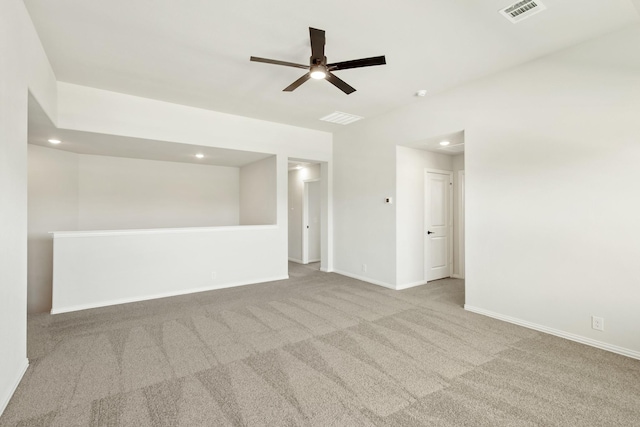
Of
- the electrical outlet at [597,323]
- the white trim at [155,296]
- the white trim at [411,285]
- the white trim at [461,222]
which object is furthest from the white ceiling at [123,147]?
the electrical outlet at [597,323]

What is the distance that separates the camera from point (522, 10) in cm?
263

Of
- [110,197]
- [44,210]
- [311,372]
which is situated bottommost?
[311,372]

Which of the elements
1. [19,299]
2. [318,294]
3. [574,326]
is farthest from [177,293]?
[574,326]

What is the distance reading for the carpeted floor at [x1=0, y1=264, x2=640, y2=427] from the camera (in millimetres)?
2076

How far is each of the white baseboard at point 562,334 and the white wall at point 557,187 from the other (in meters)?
0.01

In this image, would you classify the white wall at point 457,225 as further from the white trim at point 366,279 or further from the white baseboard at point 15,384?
the white baseboard at point 15,384

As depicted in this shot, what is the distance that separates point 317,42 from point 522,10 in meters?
1.74

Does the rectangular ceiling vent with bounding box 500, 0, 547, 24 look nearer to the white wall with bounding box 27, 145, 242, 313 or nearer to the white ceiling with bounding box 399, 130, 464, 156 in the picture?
the white ceiling with bounding box 399, 130, 464, 156

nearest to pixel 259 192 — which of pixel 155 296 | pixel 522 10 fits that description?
pixel 155 296

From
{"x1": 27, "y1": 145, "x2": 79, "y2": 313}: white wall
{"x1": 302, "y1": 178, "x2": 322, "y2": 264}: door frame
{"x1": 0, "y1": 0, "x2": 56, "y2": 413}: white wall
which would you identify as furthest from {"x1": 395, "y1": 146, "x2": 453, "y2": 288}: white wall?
{"x1": 27, "y1": 145, "x2": 79, "y2": 313}: white wall

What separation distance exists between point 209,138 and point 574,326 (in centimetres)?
539

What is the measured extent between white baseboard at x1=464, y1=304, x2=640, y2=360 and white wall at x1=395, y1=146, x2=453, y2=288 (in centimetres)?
131

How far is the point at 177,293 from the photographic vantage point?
16.3 ft

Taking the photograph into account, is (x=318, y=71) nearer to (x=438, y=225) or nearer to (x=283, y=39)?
(x=283, y=39)
